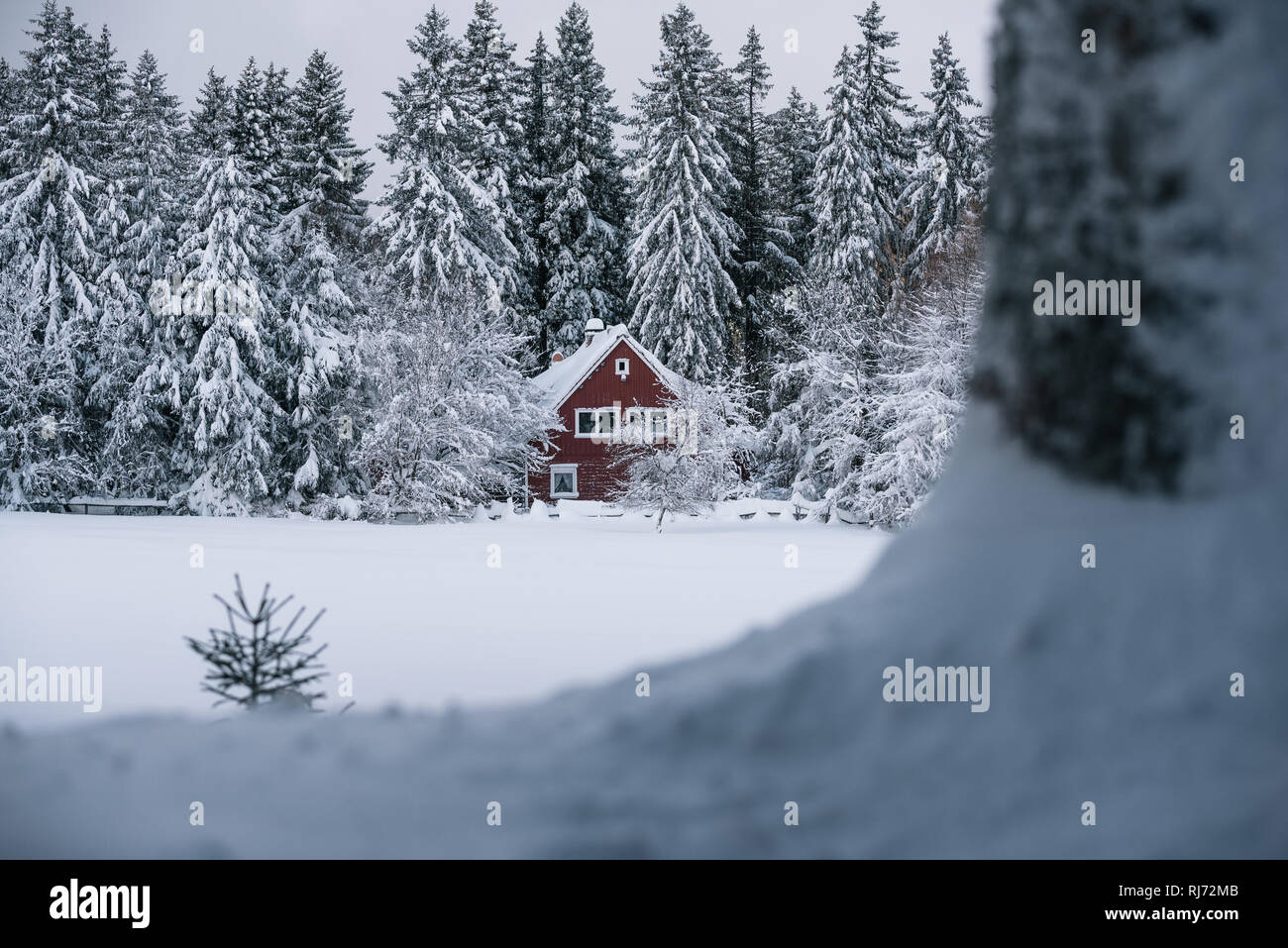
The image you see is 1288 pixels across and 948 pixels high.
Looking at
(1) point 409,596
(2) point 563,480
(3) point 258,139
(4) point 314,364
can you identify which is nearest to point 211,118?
(3) point 258,139

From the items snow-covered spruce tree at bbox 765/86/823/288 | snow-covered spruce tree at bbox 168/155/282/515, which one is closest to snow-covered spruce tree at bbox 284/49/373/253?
snow-covered spruce tree at bbox 168/155/282/515

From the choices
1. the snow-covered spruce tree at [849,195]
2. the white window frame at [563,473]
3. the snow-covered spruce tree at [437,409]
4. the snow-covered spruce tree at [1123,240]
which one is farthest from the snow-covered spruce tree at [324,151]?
the snow-covered spruce tree at [1123,240]

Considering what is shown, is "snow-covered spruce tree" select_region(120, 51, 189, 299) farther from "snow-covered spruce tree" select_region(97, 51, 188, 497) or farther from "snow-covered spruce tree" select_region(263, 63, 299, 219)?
"snow-covered spruce tree" select_region(263, 63, 299, 219)

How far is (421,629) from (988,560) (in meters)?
8.32

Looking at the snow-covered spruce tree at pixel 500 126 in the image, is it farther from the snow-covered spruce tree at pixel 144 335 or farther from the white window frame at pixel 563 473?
the snow-covered spruce tree at pixel 144 335

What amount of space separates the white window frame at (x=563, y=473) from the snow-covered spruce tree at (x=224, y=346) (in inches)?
402

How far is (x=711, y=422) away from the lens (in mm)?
27266

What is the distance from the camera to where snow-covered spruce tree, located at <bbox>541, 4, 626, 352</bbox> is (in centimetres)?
4194

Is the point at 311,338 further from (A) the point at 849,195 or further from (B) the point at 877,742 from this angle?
(B) the point at 877,742

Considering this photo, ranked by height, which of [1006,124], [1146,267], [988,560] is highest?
[1006,124]

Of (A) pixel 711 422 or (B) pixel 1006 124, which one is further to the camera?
(A) pixel 711 422

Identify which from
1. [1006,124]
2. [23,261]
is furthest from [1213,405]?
[23,261]
